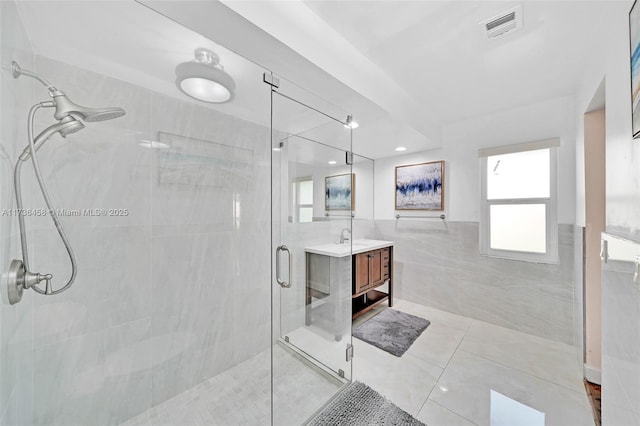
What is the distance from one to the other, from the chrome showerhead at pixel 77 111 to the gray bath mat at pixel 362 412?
2.04 m

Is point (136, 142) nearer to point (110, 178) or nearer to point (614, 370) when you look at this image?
point (110, 178)

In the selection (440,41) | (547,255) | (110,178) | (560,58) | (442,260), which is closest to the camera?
(110,178)

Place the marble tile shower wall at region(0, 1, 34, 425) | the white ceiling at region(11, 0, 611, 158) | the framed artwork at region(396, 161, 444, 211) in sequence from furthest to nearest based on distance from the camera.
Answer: the framed artwork at region(396, 161, 444, 211)
the white ceiling at region(11, 0, 611, 158)
the marble tile shower wall at region(0, 1, 34, 425)

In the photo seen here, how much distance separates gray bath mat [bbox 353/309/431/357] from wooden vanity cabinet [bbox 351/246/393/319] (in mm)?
233

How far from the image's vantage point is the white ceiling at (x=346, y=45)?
40.9 inches

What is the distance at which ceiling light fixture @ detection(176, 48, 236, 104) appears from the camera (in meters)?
1.25

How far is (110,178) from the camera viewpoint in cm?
122

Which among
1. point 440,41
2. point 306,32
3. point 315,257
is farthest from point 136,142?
point 440,41

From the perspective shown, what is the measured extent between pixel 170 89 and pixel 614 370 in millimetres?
2566

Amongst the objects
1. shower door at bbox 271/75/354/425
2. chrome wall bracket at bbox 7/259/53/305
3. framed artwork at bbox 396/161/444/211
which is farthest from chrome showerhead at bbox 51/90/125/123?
framed artwork at bbox 396/161/444/211

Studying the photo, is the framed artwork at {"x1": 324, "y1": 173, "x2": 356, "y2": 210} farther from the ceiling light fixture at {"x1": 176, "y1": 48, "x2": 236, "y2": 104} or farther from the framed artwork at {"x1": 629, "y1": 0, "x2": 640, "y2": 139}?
the framed artwork at {"x1": 629, "y1": 0, "x2": 640, "y2": 139}

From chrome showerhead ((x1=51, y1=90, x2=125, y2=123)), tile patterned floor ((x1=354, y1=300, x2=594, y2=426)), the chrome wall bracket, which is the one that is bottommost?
tile patterned floor ((x1=354, y1=300, x2=594, y2=426))

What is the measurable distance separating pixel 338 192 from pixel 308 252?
0.62 meters

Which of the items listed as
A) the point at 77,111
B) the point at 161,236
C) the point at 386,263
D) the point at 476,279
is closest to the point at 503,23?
the point at 77,111
